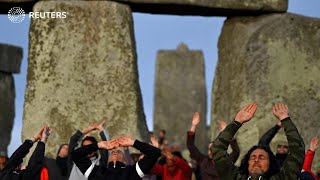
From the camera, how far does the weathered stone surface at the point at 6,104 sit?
57.2 ft

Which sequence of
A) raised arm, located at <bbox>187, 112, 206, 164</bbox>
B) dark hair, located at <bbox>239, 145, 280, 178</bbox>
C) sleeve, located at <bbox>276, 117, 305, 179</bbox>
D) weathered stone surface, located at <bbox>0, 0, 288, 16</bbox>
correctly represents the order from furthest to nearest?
weathered stone surface, located at <bbox>0, 0, 288, 16</bbox>, raised arm, located at <bbox>187, 112, 206, 164</bbox>, dark hair, located at <bbox>239, 145, 280, 178</bbox>, sleeve, located at <bbox>276, 117, 305, 179</bbox>

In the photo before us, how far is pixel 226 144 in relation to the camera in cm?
625

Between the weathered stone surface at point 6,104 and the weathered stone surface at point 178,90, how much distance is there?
6.04 meters

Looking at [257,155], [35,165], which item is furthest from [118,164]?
[257,155]

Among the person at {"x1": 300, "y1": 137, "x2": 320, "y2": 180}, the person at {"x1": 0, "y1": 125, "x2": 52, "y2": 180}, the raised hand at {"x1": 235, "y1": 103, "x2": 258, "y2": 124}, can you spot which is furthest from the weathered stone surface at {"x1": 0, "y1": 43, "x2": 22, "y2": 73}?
the raised hand at {"x1": 235, "y1": 103, "x2": 258, "y2": 124}

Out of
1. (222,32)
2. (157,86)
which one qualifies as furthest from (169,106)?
(222,32)

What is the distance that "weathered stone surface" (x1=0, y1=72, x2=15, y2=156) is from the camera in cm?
1742

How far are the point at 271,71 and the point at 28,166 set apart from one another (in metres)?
4.84

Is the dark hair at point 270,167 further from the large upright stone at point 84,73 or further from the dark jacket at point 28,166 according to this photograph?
the large upright stone at point 84,73

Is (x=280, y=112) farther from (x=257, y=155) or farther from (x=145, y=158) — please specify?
(x=145, y=158)

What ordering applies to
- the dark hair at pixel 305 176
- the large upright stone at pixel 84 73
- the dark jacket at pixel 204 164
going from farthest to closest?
the large upright stone at pixel 84 73
the dark jacket at pixel 204 164
the dark hair at pixel 305 176

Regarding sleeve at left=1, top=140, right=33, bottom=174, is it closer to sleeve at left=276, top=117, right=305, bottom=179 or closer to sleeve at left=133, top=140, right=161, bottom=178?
sleeve at left=133, top=140, right=161, bottom=178

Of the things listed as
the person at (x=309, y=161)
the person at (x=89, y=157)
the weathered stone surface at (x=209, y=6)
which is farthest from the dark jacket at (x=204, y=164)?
the weathered stone surface at (x=209, y=6)

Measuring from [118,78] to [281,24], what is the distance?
7.27 ft
